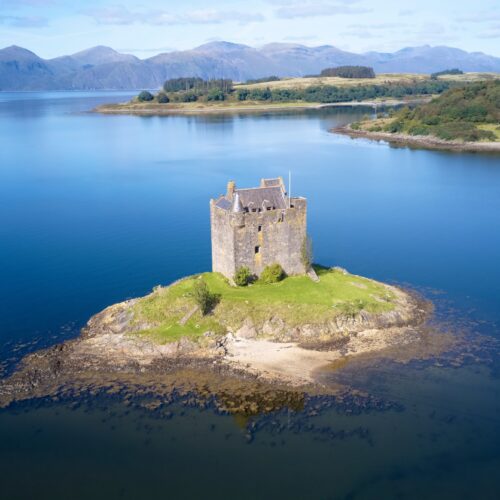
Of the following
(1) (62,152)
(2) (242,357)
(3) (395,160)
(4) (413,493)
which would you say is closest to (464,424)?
(4) (413,493)

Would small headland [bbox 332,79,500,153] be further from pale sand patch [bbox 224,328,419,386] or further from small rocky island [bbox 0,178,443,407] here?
pale sand patch [bbox 224,328,419,386]

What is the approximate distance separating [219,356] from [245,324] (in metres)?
3.65

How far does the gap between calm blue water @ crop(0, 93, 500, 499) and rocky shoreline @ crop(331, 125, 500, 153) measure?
9.43 metres

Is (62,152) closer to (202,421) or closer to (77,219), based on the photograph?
(77,219)

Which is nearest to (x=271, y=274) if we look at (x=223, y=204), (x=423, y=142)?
(x=223, y=204)

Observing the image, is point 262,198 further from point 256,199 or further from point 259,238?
point 259,238

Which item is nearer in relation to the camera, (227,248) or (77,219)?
(227,248)

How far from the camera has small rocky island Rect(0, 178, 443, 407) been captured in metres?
37.8

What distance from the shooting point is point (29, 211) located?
80.7 metres

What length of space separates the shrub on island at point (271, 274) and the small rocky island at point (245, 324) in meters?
0.08

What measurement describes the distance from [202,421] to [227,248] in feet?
53.9

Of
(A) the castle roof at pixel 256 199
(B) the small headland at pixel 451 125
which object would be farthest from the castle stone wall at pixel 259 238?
(B) the small headland at pixel 451 125

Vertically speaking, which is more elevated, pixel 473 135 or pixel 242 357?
pixel 473 135

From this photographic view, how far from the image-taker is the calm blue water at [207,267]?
29375 mm
